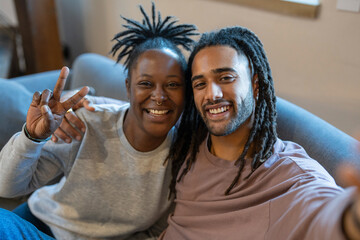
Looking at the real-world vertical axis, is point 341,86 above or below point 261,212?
above

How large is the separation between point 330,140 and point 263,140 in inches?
9.9

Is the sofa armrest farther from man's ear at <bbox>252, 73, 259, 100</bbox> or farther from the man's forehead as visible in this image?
the man's forehead

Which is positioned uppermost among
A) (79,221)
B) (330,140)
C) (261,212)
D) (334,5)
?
(334,5)

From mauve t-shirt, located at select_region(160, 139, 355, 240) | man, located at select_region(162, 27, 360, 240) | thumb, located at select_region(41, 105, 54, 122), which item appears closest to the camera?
mauve t-shirt, located at select_region(160, 139, 355, 240)

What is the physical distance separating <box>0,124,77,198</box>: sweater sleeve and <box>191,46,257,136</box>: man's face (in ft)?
1.77

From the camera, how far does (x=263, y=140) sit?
1.17 m

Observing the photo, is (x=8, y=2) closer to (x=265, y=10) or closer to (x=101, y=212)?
(x=265, y=10)

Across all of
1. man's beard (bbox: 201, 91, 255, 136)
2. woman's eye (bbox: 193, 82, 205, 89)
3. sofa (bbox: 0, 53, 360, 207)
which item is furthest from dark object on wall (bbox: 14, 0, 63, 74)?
man's beard (bbox: 201, 91, 255, 136)

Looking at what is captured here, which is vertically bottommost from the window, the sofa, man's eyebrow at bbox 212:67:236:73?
the sofa

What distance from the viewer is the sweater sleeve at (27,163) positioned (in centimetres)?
117

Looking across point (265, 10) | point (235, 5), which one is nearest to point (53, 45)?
point (235, 5)

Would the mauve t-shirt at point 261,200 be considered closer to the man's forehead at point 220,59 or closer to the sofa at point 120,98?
the sofa at point 120,98

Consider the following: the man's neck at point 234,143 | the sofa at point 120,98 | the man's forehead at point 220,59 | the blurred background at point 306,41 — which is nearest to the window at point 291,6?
the blurred background at point 306,41

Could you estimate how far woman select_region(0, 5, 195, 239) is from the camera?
4.08 ft
